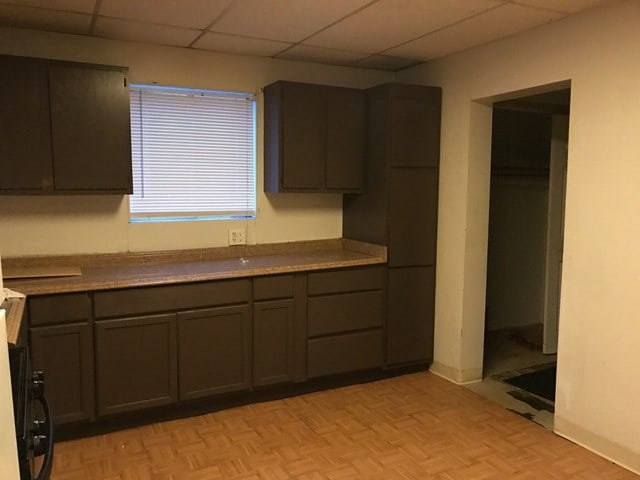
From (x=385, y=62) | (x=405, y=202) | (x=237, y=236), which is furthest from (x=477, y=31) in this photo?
(x=237, y=236)

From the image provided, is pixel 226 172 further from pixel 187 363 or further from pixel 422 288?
pixel 422 288

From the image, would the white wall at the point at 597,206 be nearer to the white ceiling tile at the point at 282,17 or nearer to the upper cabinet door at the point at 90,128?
the white ceiling tile at the point at 282,17

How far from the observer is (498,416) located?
10.9 feet

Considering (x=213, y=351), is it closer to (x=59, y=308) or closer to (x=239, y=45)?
(x=59, y=308)

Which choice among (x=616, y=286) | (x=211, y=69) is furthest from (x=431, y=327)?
(x=211, y=69)

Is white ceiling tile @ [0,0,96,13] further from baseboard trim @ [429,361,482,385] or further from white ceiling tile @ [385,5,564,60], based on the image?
baseboard trim @ [429,361,482,385]

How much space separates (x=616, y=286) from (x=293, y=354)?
75.6 inches

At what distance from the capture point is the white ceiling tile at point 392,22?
8.86 feet

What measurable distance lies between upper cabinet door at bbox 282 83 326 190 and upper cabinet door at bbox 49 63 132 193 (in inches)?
40.5

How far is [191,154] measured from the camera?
371cm

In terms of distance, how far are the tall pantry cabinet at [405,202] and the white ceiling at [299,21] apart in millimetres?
380

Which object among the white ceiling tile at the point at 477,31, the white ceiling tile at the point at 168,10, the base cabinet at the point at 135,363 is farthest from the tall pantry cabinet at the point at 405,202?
the base cabinet at the point at 135,363

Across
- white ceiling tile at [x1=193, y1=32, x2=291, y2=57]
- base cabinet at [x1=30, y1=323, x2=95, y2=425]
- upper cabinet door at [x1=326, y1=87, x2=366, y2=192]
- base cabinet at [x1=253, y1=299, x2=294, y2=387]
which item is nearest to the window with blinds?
white ceiling tile at [x1=193, y1=32, x2=291, y2=57]

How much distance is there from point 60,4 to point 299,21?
4.01 ft
